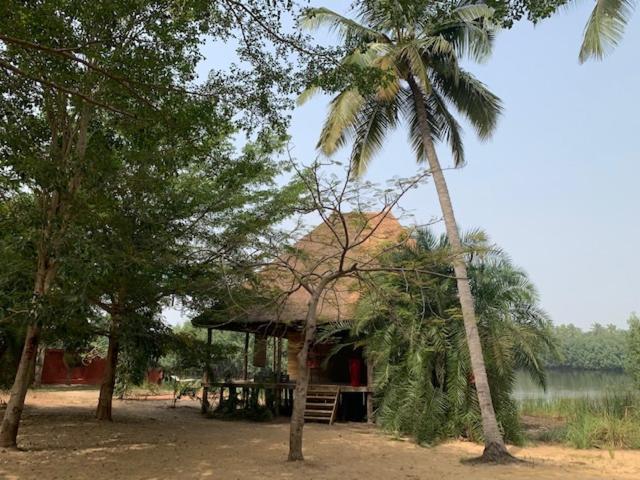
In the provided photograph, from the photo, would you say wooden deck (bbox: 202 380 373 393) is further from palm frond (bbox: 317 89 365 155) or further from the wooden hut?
palm frond (bbox: 317 89 365 155)

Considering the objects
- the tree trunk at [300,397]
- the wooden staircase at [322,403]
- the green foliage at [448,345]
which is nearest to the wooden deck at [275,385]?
the wooden staircase at [322,403]

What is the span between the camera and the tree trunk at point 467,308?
29.2 feet

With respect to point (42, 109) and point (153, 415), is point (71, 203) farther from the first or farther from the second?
point (153, 415)

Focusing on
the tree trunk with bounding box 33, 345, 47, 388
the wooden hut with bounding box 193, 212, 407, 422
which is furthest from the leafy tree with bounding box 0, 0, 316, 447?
the tree trunk with bounding box 33, 345, 47, 388

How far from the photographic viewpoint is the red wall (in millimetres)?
23156

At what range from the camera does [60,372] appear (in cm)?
2359

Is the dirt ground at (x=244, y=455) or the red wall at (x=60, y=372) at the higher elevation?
the red wall at (x=60, y=372)

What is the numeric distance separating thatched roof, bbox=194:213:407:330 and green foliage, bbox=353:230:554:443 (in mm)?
693

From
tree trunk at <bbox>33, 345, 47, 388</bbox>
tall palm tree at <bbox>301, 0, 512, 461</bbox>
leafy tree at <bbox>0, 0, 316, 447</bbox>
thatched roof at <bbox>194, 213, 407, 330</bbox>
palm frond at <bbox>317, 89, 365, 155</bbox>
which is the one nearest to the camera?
leafy tree at <bbox>0, 0, 316, 447</bbox>

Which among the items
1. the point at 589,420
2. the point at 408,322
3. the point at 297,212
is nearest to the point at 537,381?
the point at 589,420

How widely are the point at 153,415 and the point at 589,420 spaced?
33.0 feet

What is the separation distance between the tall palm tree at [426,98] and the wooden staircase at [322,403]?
4505mm

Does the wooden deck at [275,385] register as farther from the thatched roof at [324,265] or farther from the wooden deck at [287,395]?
the thatched roof at [324,265]

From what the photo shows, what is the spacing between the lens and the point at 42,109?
316 inches
